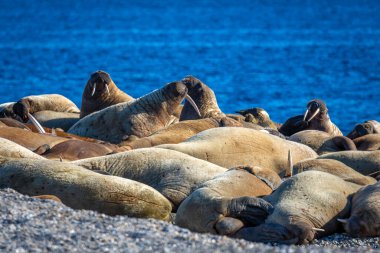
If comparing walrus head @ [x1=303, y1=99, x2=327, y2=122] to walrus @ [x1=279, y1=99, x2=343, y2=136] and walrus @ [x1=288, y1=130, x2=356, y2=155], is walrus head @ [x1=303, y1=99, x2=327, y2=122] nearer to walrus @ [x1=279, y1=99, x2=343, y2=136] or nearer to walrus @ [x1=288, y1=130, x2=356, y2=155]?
walrus @ [x1=279, y1=99, x2=343, y2=136]

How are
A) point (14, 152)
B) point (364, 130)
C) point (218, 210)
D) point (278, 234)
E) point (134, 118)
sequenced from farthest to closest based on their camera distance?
point (134, 118), point (364, 130), point (14, 152), point (218, 210), point (278, 234)

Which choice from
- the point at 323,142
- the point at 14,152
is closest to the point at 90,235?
the point at 14,152

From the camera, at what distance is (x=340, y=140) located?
39.9ft

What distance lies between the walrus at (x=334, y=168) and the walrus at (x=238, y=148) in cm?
26

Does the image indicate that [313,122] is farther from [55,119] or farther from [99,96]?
[55,119]

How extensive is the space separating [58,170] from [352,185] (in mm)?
2696

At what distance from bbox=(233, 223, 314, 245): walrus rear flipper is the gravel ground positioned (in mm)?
927

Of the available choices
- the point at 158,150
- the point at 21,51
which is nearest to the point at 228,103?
the point at 158,150

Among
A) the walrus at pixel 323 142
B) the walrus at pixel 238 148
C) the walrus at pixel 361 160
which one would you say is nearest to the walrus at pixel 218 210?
the walrus at pixel 238 148

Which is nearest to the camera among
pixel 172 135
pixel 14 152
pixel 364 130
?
pixel 14 152

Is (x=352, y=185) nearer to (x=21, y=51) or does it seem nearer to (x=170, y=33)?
(x=21, y=51)

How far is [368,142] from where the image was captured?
1230cm

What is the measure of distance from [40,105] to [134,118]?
253 cm

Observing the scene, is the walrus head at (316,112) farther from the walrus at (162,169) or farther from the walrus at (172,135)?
the walrus at (162,169)
